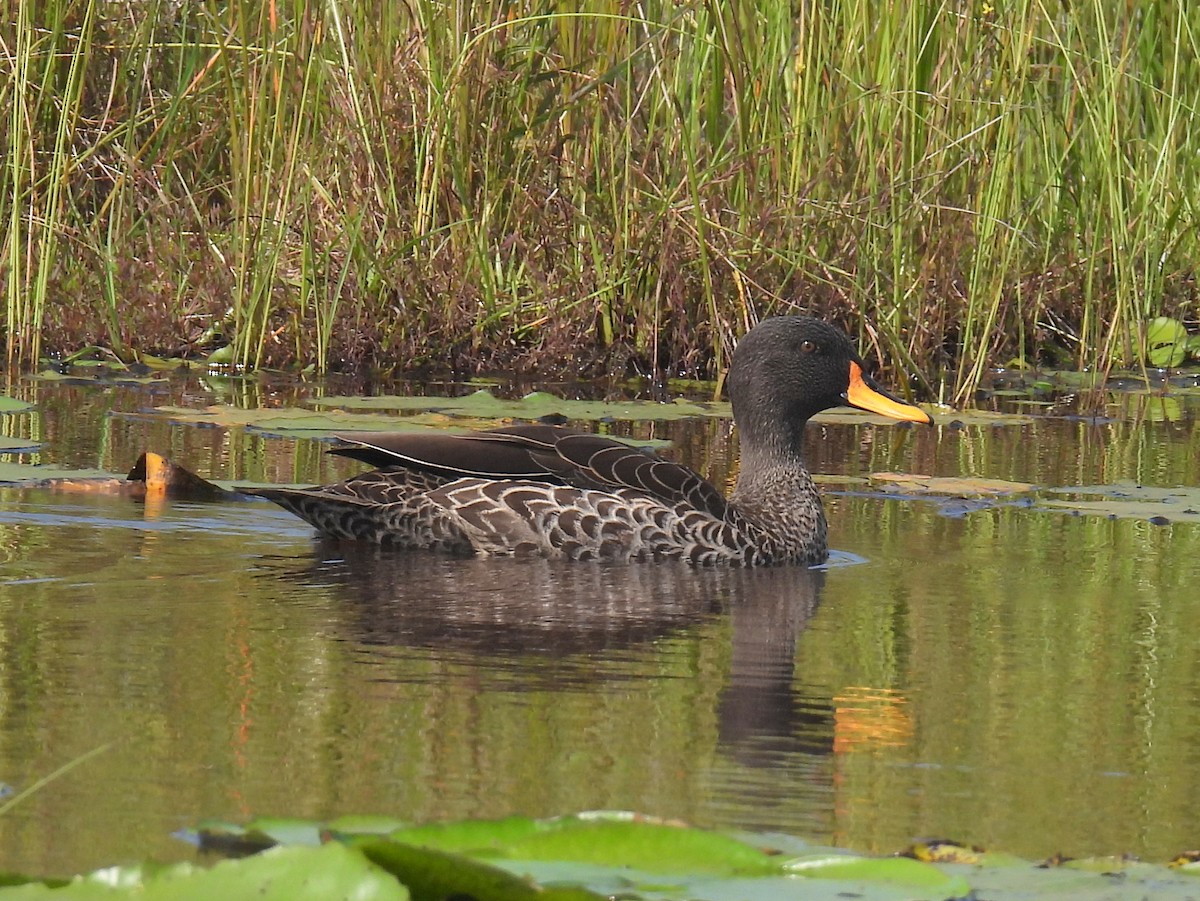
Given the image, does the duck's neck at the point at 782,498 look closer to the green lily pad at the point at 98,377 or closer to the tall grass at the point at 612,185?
the tall grass at the point at 612,185

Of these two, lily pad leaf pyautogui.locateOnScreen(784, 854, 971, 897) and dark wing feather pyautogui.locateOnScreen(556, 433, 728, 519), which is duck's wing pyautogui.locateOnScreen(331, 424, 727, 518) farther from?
lily pad leaf pyautogui.locateOnScreen(784, 854, 971, 897)

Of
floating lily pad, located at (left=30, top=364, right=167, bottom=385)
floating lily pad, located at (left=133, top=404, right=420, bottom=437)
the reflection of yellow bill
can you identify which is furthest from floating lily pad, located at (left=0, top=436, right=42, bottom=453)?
the reflection of yellow bill

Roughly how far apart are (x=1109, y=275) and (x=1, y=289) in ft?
16.5

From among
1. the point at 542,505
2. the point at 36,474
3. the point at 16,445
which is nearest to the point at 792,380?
the point at 542,505

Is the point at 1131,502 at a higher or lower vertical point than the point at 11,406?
lower

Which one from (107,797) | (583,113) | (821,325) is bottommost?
(107,797)

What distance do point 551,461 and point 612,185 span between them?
3.42 metres

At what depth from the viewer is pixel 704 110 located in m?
10.1

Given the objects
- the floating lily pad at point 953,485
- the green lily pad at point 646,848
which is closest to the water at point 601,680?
the floating lily pad at point 953,485

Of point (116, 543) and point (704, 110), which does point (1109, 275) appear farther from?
point (116, 543)

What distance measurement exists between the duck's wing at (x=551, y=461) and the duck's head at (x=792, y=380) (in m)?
0.59

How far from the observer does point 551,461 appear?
21.6ft

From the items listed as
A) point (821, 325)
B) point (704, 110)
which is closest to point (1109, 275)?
point (704, 110)

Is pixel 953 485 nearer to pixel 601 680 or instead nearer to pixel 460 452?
pixel 460 452
